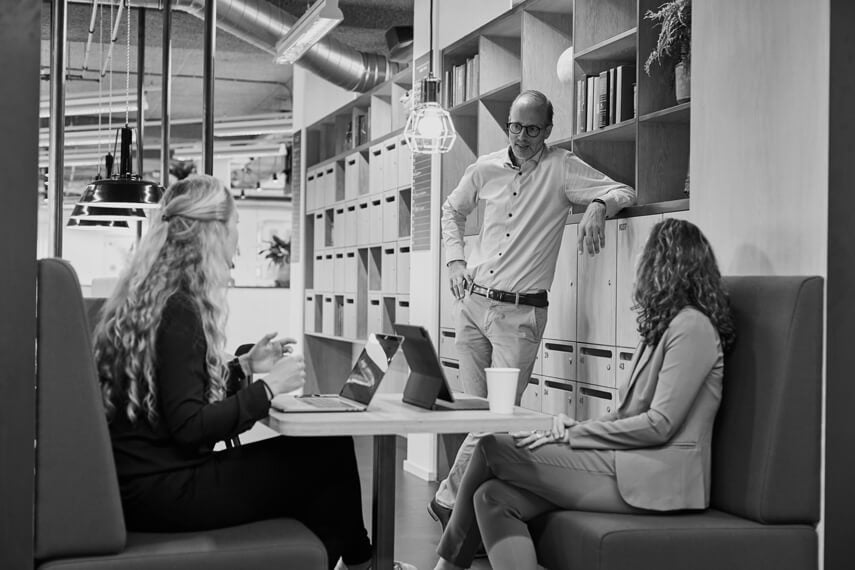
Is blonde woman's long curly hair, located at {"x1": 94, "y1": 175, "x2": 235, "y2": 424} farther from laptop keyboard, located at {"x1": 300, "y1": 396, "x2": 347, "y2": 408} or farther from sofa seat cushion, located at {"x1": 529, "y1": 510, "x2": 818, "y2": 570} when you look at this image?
sofa seat cushion, located at {"x1": 529, "y1": 510, "x2": 818, "y2": 570}

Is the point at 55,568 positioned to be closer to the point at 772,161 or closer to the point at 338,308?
the point at 772,161

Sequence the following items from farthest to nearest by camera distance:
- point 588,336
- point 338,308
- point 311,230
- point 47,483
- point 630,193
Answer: point 311,230 < point 338,308 < point 588,336 < point 630,193 < point 47,483

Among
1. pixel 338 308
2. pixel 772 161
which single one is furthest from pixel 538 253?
pixel 338 308

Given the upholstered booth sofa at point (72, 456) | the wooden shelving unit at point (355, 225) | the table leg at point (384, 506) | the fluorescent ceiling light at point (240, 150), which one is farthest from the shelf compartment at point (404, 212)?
the fluorescent ceiling light at point (240, 150)

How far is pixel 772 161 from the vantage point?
2.91 metres

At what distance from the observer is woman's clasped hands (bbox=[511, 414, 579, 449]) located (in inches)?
109

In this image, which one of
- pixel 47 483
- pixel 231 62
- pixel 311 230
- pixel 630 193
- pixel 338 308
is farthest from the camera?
pixel 231 62

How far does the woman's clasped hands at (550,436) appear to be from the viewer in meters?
2.77

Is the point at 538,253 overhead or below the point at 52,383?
overhead

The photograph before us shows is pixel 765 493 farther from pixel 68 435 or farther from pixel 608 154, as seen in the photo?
pixel 608 154

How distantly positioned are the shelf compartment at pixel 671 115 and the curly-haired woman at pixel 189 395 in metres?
1.96

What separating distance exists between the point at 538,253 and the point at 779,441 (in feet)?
5.86

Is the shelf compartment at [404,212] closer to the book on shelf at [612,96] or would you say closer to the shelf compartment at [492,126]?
the shelf compartment at [492,126]

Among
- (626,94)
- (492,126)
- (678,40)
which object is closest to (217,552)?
(678,40)
